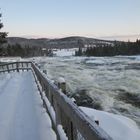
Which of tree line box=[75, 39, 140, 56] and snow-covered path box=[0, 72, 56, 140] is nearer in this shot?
snow-covered path box=[0, 72, 56, 140]

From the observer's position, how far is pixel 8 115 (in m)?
9.35

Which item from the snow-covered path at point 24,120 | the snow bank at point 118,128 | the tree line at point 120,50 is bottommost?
the tree line at point 120,50

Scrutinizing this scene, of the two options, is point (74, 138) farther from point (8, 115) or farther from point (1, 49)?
point (1, 49)

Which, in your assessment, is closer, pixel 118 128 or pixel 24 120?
pixel 24 120

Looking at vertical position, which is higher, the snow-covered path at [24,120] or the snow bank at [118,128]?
the snow-covered path at [24,120]

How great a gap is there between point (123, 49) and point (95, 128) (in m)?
159

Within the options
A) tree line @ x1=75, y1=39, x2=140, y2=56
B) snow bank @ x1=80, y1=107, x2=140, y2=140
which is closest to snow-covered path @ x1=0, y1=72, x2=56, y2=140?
snow bank @ x1=80, y1=107, x2=140, y2=140

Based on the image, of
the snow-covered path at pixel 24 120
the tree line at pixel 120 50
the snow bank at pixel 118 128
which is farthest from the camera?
the tree line at pixel 120 50

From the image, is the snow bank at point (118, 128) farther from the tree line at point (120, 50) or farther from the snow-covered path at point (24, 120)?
the tree line at point (120, 50)

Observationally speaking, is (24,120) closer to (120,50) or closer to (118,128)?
(118,128)

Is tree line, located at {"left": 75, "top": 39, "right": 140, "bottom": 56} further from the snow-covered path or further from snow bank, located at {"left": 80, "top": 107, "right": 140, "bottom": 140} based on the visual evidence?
the snow-covered path

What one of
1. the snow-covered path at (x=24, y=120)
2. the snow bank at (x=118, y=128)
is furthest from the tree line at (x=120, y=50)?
the snow-covered path at (x=24, y=120)

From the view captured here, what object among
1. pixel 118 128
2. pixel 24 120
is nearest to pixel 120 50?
pixel 118 128

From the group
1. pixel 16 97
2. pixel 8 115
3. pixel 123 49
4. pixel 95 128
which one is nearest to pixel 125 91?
pixel 16 97
